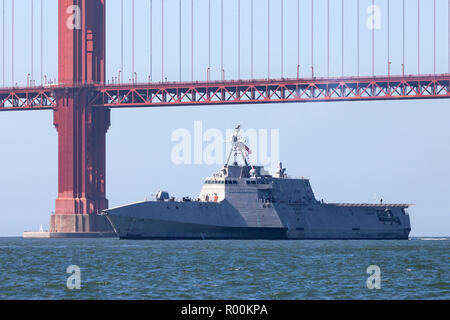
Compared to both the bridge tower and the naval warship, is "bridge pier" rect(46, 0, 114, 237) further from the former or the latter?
the naval warship

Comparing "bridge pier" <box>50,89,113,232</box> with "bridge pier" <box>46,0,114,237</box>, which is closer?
"bridge pier" <box>50,89,113,232</box>

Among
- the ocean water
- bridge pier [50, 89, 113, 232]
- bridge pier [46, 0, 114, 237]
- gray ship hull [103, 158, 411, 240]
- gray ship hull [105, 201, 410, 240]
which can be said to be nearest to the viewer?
the ocean water

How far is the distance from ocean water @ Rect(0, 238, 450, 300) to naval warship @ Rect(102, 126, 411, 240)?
780 inches

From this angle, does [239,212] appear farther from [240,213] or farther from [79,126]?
[79,126]

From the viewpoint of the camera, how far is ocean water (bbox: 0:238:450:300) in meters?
38.0

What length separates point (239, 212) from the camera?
90.6 m

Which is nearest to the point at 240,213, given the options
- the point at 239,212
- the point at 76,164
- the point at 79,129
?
the point at 239,212

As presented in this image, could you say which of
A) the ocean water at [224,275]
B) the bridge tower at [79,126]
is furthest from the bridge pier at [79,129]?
the ocean water at [224,275]

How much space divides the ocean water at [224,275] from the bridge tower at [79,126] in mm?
41622

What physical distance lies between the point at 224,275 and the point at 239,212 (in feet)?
146

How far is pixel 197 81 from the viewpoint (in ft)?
356

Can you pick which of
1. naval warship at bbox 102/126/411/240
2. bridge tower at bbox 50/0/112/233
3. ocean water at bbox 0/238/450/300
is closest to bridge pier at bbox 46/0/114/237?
bridge tower at bbox 50/0/112/233
